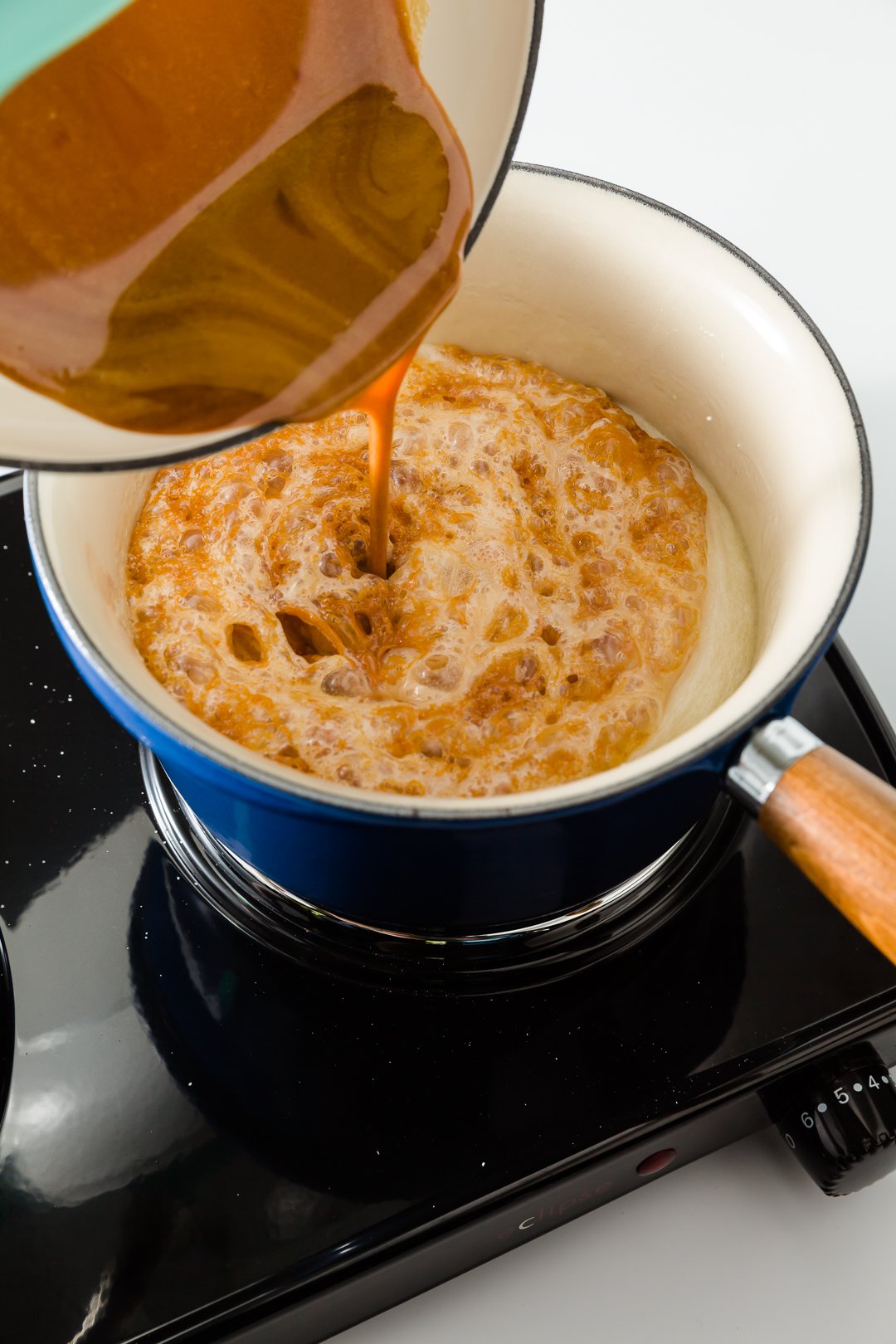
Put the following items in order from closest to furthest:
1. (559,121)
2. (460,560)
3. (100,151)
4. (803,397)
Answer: (100,151) < (803,397) < (460,560) < (559,121)

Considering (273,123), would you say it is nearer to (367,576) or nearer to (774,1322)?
(367,576)

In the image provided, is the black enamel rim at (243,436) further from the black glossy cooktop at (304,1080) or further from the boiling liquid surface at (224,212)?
the black glossy cooktop at (304,1080)

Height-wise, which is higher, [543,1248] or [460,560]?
[460,560]

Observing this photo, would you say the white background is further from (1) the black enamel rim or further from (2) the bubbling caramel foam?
(2) the bubbling caramel foam

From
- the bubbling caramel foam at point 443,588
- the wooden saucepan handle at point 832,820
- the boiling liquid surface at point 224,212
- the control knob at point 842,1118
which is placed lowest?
the control knob at point 842,1118

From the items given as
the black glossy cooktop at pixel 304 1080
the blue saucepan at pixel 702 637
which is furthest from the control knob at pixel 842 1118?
the blue saucepan at pixel 702 637

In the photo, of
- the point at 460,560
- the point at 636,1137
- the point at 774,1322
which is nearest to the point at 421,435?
the point at 460,560

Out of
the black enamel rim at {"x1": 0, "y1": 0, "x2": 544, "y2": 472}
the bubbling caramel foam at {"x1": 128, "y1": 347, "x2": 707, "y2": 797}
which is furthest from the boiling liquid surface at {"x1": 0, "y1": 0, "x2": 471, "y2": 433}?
the bubbling caramel foam at {"x1": 128, "y1": 347, "x2": 707, "y2": 797}
